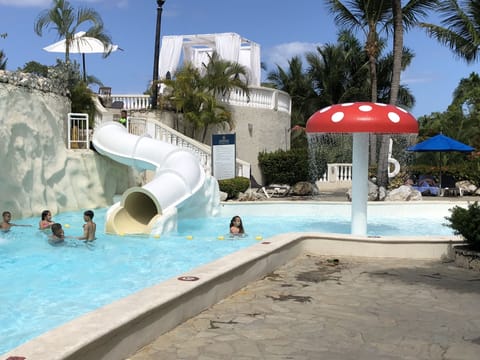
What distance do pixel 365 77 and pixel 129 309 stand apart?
33.8 meters

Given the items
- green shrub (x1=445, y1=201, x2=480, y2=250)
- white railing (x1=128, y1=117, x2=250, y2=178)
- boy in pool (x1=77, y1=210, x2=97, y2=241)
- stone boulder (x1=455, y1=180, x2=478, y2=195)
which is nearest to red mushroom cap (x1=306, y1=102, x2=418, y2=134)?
green shrub (x1=445, y1=201, x2=480, y2=250)

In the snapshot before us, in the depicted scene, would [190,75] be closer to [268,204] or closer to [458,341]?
[268,204]

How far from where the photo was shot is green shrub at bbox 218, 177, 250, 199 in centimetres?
1753

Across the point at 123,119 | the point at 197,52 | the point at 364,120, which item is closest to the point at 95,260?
the point at 364,120

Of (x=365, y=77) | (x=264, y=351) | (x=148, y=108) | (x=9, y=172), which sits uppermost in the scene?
(x=365, y=77)

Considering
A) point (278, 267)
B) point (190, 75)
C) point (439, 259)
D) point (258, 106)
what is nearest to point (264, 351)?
point (278, 267)

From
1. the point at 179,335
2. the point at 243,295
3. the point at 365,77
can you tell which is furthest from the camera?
the point at 365,77

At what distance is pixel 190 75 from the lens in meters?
21.9

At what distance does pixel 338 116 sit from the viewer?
9805 mm

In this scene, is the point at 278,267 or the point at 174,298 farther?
the point at 278,267

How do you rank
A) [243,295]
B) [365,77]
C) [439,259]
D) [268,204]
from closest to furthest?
[243,295] < [439,259] < [268,204] < [365,77]

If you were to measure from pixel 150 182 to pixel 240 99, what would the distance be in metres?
11.2

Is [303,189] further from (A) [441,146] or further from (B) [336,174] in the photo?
(A) [441,146]

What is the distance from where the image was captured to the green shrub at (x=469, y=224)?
299 inches
